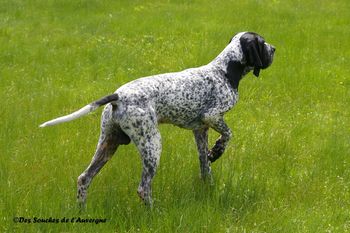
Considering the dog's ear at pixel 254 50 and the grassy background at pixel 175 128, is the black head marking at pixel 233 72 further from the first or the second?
the grassy background at pixel 175 128

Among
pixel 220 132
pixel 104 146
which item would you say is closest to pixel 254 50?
pixel 220 132

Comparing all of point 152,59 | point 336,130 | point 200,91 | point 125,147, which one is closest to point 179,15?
point 152,59

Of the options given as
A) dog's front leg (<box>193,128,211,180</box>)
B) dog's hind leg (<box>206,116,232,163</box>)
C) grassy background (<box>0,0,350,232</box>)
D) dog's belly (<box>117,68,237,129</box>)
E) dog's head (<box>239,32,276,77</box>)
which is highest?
dog's head (<box>239,32,276,77</box>)

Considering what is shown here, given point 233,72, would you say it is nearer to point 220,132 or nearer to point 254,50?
point 254,50

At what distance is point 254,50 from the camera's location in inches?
230

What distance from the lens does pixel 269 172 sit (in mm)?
6562

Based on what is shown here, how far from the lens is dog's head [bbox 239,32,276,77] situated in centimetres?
584

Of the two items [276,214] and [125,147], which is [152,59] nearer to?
[125,147]

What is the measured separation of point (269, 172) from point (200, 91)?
1.54 meters

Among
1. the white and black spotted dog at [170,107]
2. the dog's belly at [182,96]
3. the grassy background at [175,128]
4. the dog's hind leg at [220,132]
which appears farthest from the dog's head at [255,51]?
the grassy background at [175,128]

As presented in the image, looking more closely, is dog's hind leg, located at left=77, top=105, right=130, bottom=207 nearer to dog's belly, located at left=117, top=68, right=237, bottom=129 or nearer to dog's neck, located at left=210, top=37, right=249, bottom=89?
dog's belly, located at left=117, top=68, right=237, bottom=129

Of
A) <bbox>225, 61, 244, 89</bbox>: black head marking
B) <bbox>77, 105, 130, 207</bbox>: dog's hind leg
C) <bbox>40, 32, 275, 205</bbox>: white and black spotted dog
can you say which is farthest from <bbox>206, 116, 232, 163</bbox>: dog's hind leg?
<bbox>77, 105, 130, 207</bbox>: dog's hind leg

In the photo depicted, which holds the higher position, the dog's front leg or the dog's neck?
the dog's neck

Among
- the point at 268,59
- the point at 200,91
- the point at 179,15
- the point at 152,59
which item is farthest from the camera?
the point at 179,15
